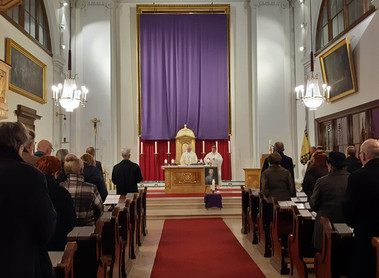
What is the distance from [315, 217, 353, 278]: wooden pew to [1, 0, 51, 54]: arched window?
835 cm

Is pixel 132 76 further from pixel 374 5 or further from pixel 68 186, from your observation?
pixel 68 186

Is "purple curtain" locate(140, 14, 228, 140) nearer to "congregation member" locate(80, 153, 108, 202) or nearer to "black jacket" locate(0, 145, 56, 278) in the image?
"congregation member" locate(80, 153, 108, 202)

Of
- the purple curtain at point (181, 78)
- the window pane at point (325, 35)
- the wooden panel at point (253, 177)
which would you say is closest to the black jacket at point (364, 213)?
the wooden panel at point (253, 177)

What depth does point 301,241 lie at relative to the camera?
421 centimetres

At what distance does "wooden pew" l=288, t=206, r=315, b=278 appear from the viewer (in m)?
4.16

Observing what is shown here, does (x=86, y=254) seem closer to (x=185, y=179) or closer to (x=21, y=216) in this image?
(x=21, y=216)

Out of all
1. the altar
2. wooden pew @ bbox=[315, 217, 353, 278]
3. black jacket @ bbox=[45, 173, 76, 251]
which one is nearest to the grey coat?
wooden pew @ bbox=[315, 217, 353, 278]

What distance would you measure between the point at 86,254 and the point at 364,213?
2.12 metres

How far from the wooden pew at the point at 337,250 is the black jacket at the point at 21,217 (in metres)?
2.26

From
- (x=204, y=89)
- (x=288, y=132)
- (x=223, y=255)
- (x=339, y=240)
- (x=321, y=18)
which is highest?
(x=321, y=18)

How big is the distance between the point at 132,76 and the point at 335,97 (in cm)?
760

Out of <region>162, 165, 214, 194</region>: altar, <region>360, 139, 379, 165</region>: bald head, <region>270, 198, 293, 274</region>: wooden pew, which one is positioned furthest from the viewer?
<region>162, 165, 214, 194</region>: altar

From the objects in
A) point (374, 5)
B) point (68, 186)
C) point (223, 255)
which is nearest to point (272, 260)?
point (223, 255)

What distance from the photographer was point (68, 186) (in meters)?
3.72
